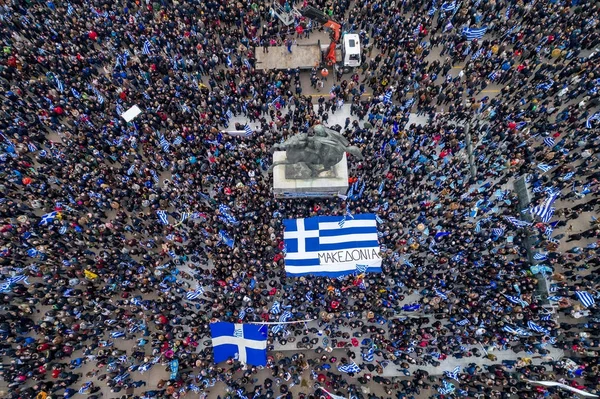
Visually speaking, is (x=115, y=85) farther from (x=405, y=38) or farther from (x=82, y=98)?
(x=405, y=38)

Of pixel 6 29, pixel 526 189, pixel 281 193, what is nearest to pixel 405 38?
pixel 526 189

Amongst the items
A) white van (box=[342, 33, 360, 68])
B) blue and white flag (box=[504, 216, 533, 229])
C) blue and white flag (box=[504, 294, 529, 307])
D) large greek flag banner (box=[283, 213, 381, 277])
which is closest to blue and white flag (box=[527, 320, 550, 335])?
blue and white flag (box=[504, 294, 529, 307])

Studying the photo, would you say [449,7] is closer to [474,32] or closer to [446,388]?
[474,32]

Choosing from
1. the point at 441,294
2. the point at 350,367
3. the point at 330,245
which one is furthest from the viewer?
the point at 330,245

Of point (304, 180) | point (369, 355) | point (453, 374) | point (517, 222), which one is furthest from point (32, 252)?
point (517, 222)

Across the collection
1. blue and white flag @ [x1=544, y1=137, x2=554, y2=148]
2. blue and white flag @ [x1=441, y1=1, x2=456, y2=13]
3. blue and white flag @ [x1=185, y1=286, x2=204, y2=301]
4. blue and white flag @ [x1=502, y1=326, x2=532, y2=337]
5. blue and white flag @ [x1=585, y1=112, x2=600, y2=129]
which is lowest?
blue and white flag @ [x1=502, y1=326, x2=532, y2=337]

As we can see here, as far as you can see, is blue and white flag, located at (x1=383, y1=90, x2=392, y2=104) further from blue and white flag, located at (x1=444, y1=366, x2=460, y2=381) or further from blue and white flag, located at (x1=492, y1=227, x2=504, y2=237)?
blue and white flag, located at (x1=444, y1=366, x2=460, y2=381)
